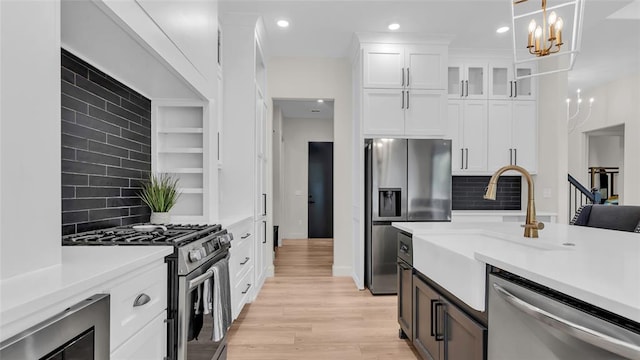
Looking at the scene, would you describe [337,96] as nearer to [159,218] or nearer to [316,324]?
[316,324]

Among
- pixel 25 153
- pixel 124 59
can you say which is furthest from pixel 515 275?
pixel 124 59

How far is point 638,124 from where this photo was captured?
5570 millimetres

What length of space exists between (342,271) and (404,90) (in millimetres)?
2408

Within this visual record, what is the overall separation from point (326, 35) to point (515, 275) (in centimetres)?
340

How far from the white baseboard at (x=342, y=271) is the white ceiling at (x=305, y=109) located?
9.35ft

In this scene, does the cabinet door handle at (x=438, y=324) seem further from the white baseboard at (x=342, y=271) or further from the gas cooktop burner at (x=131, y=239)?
the white baseboard at (x=342, y=271)

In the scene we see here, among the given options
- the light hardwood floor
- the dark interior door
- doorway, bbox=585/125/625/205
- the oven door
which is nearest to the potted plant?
the oven door

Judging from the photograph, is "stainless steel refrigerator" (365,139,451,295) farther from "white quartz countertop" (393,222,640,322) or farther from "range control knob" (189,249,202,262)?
"range control knob" (189,249,202,262)

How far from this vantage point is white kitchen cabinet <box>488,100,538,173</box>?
14.1ft

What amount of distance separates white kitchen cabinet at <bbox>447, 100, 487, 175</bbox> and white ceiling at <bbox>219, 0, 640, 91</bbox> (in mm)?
735

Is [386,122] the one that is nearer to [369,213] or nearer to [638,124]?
[369,213]

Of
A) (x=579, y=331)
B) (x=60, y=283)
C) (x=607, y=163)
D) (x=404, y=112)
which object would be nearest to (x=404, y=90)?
(x=404, y=112)

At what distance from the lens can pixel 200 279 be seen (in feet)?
5.00

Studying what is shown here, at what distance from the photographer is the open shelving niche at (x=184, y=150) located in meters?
2.34
